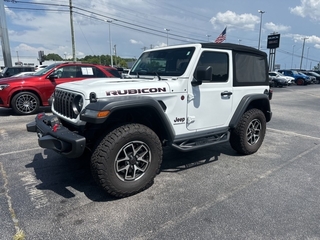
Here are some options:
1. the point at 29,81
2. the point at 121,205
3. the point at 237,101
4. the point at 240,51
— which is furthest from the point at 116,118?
the point at 29,81

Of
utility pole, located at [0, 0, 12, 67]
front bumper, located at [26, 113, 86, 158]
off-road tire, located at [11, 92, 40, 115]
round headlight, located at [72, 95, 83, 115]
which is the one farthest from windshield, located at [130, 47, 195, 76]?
utility pole, located at [0, 0, 12, 67]

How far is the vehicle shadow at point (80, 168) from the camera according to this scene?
325cm

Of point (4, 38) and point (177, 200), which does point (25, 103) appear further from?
point (4, 38)

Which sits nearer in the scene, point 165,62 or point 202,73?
point 202,73

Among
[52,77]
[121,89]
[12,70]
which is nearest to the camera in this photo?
[121,89]

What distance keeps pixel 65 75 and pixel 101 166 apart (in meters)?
6.47

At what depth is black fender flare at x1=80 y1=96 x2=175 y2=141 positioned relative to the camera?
2668 mm

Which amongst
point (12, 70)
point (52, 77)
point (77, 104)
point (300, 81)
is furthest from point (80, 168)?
point (300, 81)

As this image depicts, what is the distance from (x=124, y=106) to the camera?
282cm

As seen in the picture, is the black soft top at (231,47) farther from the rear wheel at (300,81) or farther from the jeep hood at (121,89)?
the rear wheel at (300,81)

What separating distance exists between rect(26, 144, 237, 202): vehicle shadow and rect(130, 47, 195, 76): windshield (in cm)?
154

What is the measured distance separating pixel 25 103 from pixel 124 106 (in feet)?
21.0

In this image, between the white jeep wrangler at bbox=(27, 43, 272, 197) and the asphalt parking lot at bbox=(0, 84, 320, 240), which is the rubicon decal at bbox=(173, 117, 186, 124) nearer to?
the white jeep wrangler at bbox=(27, 43, 272, 197)

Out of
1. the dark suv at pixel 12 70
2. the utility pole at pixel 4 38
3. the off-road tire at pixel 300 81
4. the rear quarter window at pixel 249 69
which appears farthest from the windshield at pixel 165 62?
the off-road tire at pixel 300 81
